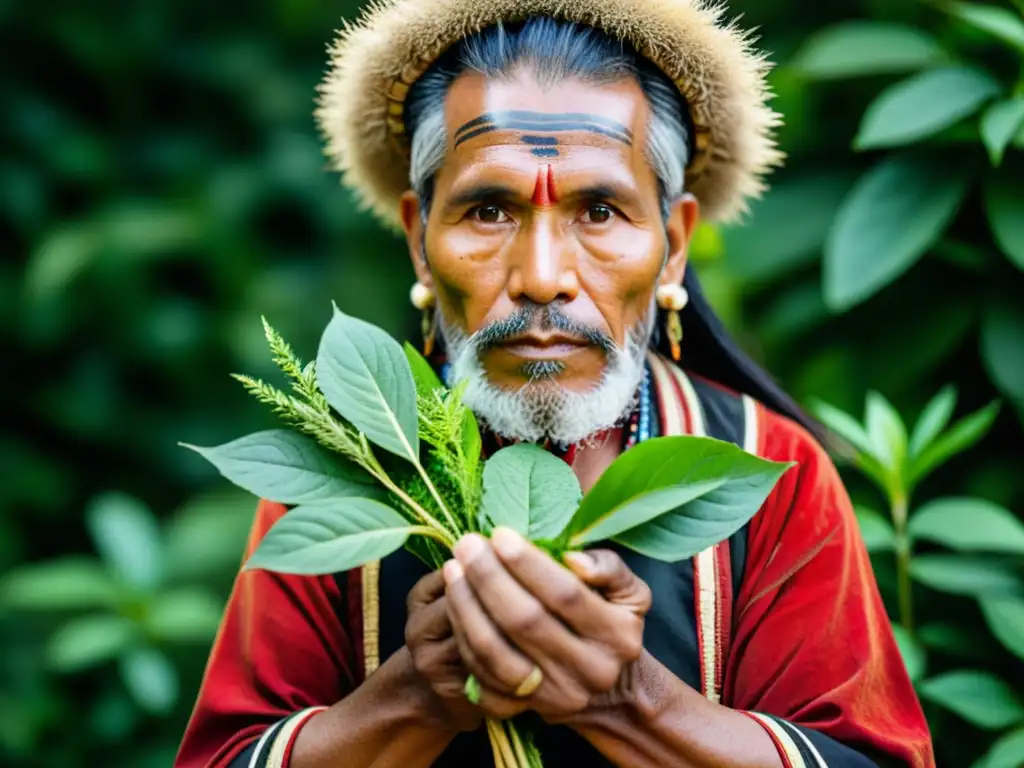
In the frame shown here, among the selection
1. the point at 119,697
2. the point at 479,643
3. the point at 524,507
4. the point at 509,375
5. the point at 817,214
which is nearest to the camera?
the point at 479,643

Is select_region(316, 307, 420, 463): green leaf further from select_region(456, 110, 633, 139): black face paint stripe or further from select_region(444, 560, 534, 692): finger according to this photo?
select_region(456, 110, 633, 139): black face paint stripe

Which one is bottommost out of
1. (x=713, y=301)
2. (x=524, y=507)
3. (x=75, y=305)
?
(x=524, y=507)

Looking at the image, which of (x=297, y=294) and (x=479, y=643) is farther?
(x=297, y=294)

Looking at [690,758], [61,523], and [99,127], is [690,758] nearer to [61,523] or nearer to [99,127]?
[61,523]

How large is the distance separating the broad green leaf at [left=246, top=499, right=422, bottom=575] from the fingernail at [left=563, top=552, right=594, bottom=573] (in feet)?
0.59

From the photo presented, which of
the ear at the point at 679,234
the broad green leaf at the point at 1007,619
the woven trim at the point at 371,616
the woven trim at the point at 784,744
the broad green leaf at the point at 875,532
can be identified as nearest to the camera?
the woven trim at the point at 784,744

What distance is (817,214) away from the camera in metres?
2.49

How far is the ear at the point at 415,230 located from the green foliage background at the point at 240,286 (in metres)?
0.18

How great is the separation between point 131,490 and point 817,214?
219 cm

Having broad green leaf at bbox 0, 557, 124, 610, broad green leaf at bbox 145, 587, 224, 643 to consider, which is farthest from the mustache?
broad green leaf at bbox 0, 557, 124, 610

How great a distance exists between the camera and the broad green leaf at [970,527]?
1.98 meters

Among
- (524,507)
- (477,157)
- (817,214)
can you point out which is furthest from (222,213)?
(524,507)

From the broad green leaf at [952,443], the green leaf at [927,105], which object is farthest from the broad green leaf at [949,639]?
the green leaf at [927,105]

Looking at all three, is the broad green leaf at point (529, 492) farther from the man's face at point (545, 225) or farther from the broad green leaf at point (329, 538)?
the man's face at point (545, 225)
